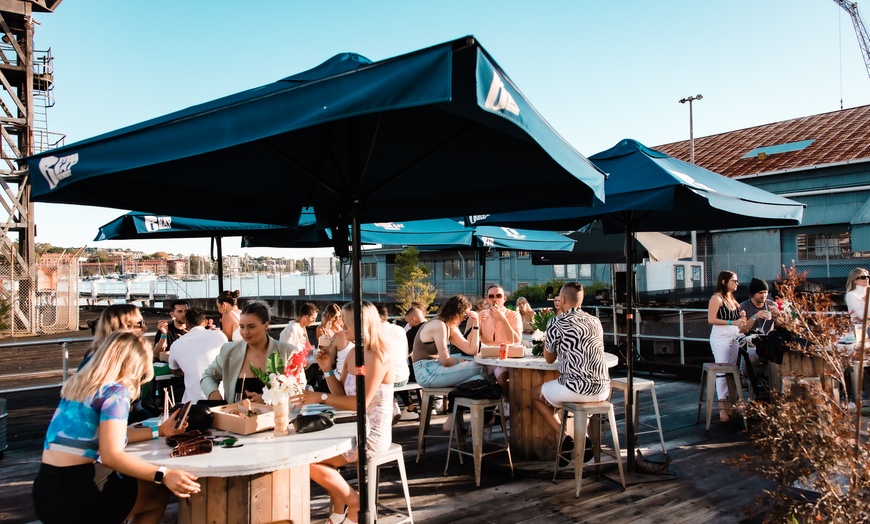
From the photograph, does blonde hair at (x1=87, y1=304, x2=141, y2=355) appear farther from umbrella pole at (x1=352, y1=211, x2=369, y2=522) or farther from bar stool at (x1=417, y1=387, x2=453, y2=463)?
bar stool at (x1=417, y1=387, x2=453, y2=463)

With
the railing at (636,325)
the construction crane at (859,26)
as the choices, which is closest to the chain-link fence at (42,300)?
the railing at (636,325)

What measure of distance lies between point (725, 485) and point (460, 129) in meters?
3.86

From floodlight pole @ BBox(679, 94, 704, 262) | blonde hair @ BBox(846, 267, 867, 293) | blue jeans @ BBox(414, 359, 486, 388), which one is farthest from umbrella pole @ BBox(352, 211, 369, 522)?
floodlight pole @ BBox(679, 94, 704, 262)

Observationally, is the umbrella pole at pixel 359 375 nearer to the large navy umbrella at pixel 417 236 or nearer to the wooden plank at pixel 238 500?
the wooden plank at pixel 238 500

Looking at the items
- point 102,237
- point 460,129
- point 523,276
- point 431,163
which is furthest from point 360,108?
point 523,276

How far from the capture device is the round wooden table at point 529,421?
5.49 m

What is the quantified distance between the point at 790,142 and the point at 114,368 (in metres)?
25.4

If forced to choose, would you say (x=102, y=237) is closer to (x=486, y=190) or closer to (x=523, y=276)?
(x=486, y=190)

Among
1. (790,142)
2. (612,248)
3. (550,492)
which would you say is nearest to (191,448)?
(550,492)

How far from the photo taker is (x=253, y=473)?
9.07 ft

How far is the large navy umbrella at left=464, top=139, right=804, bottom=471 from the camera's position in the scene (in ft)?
15.0

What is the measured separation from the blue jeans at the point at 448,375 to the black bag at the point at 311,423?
2419mm

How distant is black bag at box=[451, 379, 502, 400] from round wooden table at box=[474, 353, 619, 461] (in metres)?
0.29

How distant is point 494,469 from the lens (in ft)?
17.2
